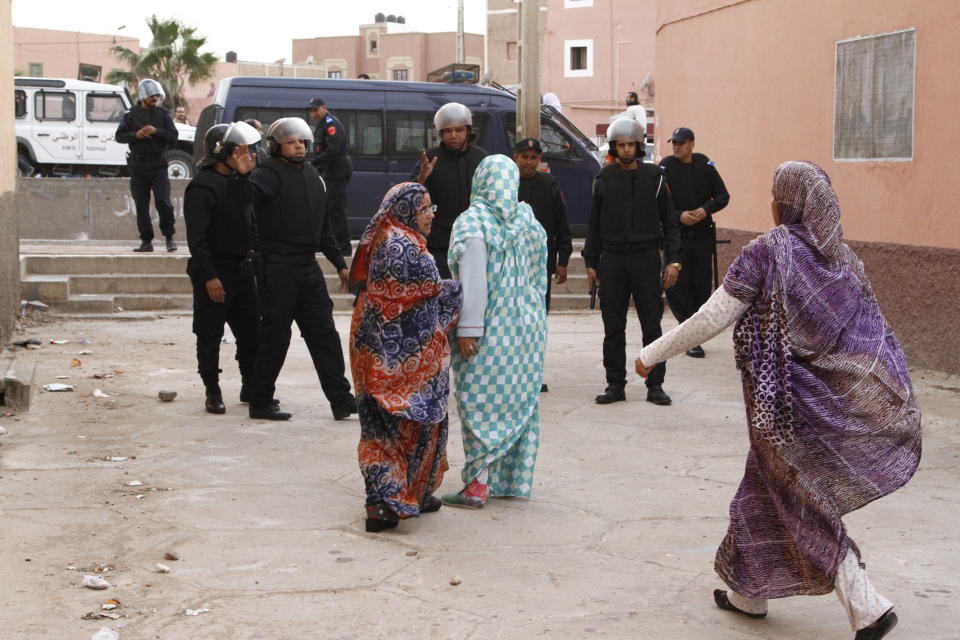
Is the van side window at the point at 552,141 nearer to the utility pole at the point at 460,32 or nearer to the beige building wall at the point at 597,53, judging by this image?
the utility pole at the point at 460,32

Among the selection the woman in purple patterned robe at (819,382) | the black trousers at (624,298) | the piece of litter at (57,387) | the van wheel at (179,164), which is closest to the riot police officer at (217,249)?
the piece of litter at (57,387)

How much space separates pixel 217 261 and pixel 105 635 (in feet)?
12.8

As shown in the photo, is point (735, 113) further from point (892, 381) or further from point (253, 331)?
point (892, 381)

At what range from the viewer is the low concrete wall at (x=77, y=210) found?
1625cm

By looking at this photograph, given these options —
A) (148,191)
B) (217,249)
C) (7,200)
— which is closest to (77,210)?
(148,191)

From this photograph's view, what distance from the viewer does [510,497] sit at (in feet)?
19.4

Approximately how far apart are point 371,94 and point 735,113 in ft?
17.4

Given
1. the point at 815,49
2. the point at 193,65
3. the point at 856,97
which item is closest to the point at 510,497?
the point at 856,97

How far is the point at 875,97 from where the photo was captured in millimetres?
9922

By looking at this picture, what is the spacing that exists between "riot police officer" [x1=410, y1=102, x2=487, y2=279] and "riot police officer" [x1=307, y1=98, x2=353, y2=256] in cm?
565

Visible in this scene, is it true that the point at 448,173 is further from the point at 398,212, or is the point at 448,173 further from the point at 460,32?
the point at 460,32

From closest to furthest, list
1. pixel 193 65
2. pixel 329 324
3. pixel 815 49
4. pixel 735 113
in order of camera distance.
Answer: pixel 329 324 < pixel 815 49 < pixel 735 113 < pixel 193 65

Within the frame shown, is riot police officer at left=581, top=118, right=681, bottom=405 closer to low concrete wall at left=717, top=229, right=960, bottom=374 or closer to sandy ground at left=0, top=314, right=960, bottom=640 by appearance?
sandy ground at left=0, top=314, right=960, bottom=640

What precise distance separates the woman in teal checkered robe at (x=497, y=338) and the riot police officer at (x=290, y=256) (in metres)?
1.84
